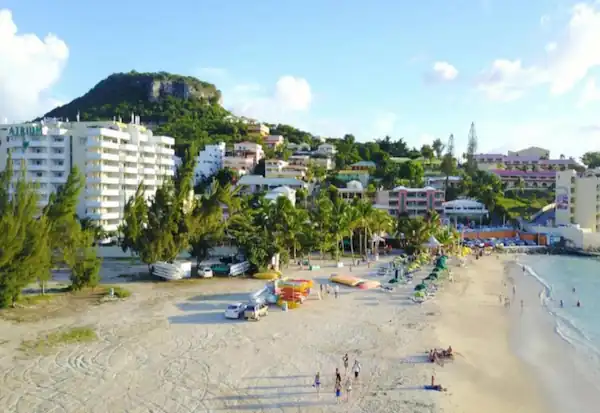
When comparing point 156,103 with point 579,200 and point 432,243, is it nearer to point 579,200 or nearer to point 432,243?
point 579,200

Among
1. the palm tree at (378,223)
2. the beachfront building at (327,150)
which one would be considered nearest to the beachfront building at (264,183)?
the palm tree at (378,223)

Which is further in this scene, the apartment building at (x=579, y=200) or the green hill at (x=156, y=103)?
the green hill at (x=156, y=103)

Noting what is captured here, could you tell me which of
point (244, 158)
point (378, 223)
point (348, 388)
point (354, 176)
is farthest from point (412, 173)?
point (348, 388)

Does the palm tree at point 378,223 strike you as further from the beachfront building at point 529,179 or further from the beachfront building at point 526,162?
the beachfront building at point 526,162

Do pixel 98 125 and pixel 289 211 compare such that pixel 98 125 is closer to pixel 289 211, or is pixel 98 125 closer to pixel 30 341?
pixel 289 211

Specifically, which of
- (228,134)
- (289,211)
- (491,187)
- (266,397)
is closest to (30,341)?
(266,397)

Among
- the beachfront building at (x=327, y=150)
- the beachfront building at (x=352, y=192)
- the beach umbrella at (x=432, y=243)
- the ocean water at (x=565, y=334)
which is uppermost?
the beachfront building at (x=327, y=150)
